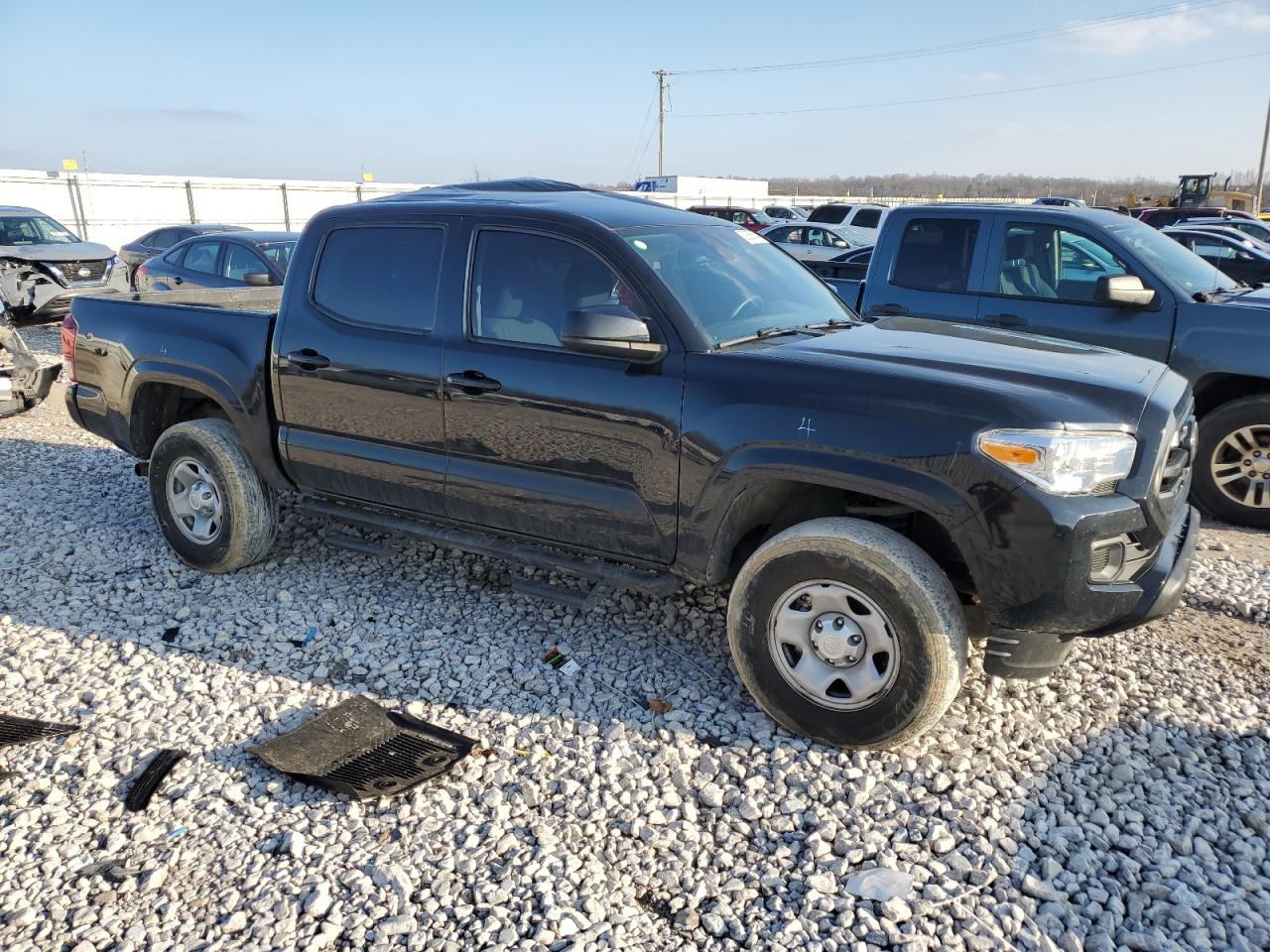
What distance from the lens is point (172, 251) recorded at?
11578mm

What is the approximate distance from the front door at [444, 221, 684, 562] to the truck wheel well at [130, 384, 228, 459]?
195cm

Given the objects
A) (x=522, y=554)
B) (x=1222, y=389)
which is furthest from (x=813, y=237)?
(x=522, y=554)

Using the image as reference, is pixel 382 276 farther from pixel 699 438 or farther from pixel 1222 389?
pixel 1222 389

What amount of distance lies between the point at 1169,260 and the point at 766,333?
4.13 meters

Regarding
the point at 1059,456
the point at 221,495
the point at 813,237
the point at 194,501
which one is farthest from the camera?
the point at 813,237

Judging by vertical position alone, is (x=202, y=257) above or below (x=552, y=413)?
above

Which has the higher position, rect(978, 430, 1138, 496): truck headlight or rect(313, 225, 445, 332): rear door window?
rect(313, 225, 445, 332): rear door window

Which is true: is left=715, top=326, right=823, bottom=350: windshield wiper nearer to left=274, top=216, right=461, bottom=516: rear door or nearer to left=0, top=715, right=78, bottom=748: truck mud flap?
left=274, top=216, right=461, bottom=516: rear door

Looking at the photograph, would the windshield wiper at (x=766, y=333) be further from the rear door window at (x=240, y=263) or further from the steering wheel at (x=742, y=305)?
the rear door window at (x=240, y=263)

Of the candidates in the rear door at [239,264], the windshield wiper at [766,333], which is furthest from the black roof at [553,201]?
the rear door at [239,264]

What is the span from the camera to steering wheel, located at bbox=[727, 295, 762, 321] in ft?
12.9

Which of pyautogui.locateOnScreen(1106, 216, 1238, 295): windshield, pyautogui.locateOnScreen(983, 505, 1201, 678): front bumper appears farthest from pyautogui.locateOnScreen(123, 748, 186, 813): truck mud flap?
pyautogui.locateOnScreen(1106, 216, 1238, 295): windshield

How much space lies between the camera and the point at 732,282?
4.15 m

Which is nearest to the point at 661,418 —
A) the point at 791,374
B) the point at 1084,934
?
the point at 791,374
